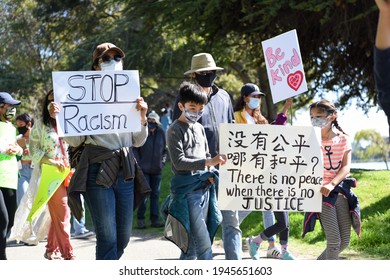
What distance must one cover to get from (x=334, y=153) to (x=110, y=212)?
2190 millimetres

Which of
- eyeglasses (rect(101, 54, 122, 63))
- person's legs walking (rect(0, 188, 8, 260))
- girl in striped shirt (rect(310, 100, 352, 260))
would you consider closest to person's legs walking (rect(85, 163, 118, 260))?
eyeglasses (rect(101, 54, 122, 63))

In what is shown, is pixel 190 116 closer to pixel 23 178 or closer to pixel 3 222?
pixel 3 222

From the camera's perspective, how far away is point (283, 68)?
665cm

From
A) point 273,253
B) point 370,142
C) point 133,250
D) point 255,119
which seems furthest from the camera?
point 370,142

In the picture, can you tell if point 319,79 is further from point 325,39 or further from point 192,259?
point 192,259

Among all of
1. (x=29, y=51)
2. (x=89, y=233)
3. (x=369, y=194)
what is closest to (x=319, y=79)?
(x=369, y=194)

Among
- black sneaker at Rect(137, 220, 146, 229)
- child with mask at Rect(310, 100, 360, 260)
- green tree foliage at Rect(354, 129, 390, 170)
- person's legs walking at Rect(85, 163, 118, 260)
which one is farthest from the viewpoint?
green tree foliage at Rect(354, 129, 390, 170)

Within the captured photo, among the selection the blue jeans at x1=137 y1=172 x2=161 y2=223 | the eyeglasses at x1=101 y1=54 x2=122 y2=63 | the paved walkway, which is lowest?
the paved walkway

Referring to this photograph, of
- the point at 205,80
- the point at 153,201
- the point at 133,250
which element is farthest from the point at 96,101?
the point at 153,201

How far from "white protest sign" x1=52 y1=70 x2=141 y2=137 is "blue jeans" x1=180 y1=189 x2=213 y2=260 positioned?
75cm

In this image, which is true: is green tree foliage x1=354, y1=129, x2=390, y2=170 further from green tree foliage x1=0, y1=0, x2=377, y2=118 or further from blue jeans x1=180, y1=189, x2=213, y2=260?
blue jeans x1=180, y1=189, x2=213, y2=260

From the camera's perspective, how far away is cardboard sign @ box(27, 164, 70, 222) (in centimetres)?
789

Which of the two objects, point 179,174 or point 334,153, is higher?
point 334,153

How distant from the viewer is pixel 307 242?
923cm
